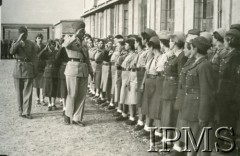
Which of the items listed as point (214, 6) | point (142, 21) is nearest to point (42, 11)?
point (214, 6)

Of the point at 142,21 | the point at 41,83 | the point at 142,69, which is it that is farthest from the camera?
the point at 142,21

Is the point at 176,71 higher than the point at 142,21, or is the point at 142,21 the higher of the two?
the point at 142,21

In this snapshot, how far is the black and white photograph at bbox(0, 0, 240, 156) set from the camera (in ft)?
18.3

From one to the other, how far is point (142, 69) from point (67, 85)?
1871 millimetres

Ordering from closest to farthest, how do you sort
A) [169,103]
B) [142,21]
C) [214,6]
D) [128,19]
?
1. [169,103]
2. [214,6]
3. [142,21]
4. [128,19]

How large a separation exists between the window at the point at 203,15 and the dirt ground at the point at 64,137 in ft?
10.5

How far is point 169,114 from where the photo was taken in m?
6.68

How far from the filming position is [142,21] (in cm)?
1628

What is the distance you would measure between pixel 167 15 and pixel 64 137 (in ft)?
20.8

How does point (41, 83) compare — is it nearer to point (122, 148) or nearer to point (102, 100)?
point (102, 100)

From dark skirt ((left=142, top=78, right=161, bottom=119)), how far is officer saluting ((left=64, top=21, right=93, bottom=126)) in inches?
74.7

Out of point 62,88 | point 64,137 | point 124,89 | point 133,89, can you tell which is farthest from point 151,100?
point 62,88

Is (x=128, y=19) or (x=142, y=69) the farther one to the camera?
(x=128, y=19)

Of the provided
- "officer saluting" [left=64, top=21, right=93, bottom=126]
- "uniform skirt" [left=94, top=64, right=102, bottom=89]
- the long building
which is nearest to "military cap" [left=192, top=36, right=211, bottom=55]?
the long building
